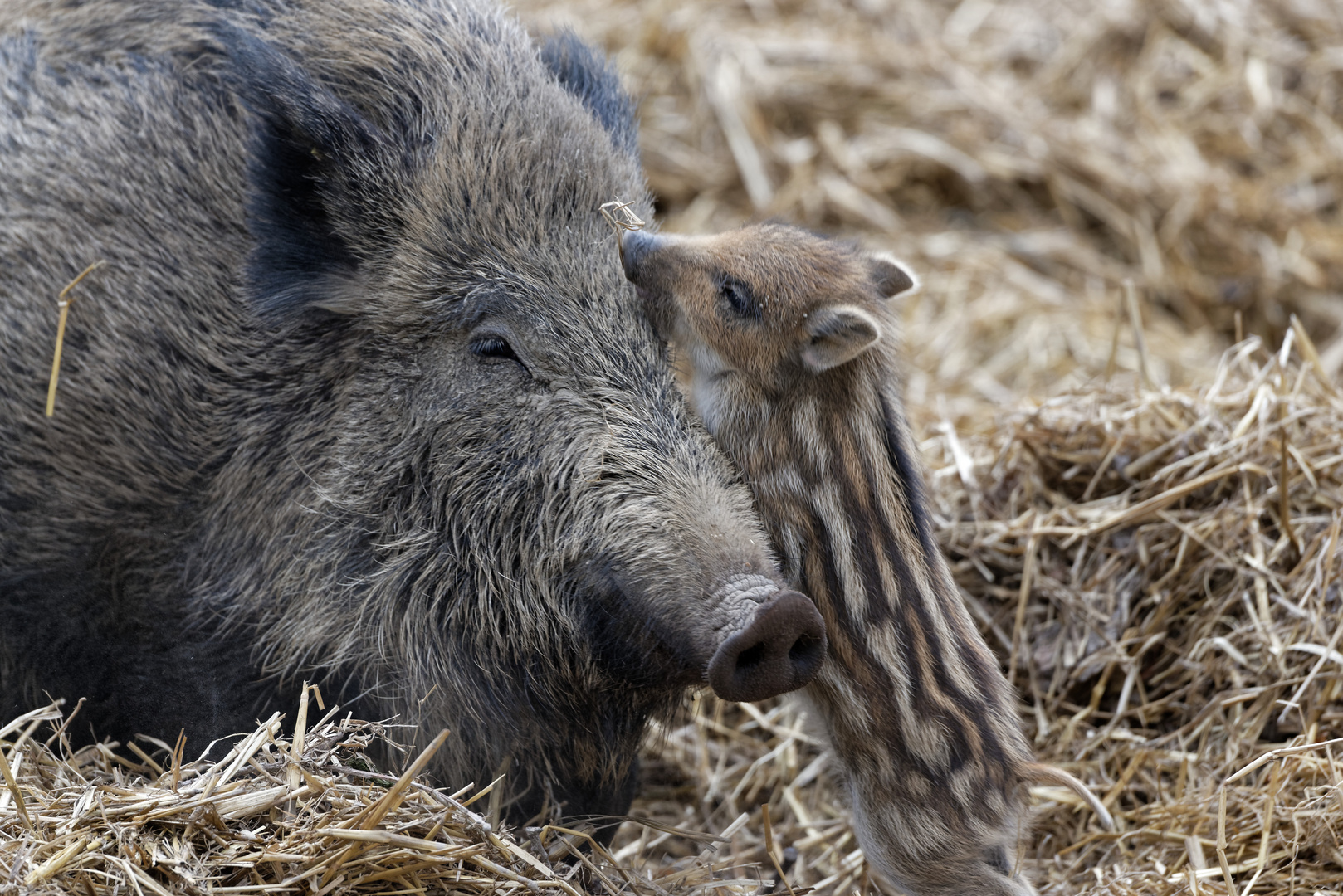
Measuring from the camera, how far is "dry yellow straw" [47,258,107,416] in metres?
2.89

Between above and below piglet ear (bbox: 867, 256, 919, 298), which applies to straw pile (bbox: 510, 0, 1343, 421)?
below

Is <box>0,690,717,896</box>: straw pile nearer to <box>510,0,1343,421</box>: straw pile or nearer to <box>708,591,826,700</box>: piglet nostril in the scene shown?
<box>708,591,826,700</box>: piglet nostril

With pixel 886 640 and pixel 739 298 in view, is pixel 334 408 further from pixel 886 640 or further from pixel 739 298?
pixel 886 640

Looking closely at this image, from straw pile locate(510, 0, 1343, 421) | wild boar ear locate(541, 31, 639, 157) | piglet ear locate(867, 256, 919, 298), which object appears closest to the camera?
piglet ear locate(867, 256, 919, 298)

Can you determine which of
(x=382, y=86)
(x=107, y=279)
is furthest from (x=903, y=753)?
(x=107, y=279)

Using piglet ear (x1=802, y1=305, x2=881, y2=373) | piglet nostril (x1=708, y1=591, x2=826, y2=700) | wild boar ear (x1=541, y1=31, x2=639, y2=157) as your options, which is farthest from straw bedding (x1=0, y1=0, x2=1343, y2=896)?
wild boar ear (x1=541, y1=31, x2=639, y2=157)

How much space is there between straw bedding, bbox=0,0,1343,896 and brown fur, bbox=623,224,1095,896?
0.97 feet

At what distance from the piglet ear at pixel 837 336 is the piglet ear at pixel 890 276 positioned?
0.93ft

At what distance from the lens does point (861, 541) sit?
2.78 m

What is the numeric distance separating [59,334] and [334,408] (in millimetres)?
611

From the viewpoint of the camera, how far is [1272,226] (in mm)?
6328

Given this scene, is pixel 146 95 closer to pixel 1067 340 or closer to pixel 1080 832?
pixel 1080 832

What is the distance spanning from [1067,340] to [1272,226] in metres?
1.32

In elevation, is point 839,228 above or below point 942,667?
below
